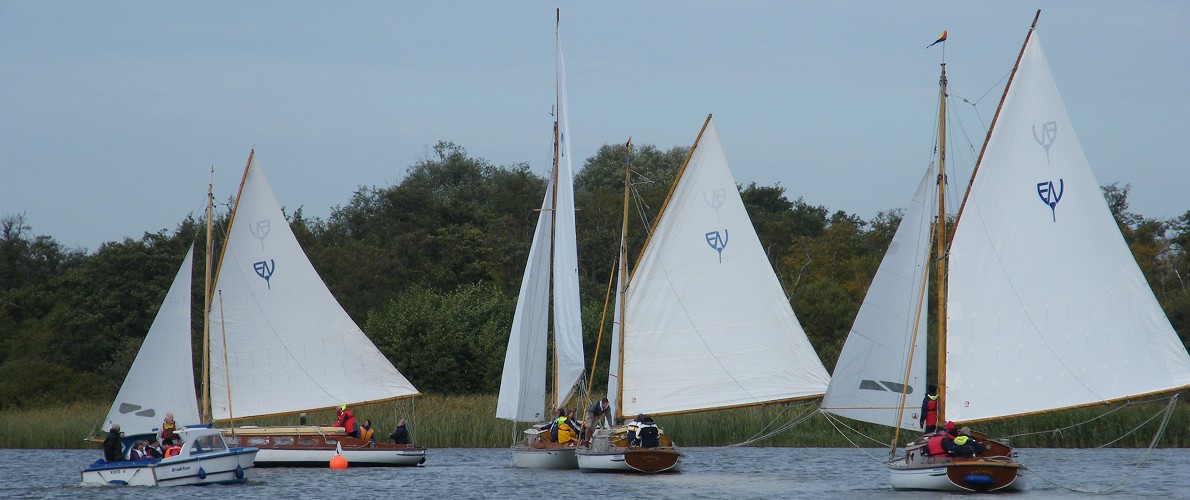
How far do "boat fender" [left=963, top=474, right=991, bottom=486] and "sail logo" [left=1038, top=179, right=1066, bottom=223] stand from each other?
533 cm

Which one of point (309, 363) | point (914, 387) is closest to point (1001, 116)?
point (914, 387)

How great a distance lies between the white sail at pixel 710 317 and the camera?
37.0 meters

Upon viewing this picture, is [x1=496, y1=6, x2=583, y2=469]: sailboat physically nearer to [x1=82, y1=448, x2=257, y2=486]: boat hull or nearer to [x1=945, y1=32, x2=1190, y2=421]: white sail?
[x1=82, y1=448, x2=257, y2=486]: boat hull

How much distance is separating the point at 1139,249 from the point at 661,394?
46.3 meters

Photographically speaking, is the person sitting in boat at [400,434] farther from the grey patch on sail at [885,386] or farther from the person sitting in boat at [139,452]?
the grey patch on sail at [885,386]

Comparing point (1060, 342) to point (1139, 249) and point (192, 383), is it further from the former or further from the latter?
point (1139, 249)

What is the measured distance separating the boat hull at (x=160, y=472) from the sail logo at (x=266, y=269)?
6.13 metres

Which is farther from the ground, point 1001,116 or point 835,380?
point 1001,116

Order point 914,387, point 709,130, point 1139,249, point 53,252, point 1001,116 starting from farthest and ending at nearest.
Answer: point 53,252 < point 1139,249 < point 709,130 < point 914,387 < point 1001,116

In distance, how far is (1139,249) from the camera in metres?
74.8

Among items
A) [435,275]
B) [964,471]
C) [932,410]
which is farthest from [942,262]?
[435,275]

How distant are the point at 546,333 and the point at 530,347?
1.92ft

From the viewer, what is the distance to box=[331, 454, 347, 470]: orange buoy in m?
40.6

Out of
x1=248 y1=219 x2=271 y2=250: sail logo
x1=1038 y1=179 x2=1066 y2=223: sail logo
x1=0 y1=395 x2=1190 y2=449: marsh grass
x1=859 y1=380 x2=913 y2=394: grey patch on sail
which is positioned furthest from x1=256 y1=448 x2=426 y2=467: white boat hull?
x1=1038 y1=179 x2=1066 y2=223: sail logo
